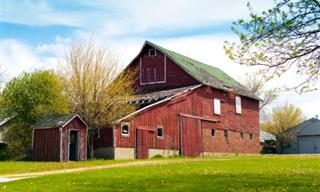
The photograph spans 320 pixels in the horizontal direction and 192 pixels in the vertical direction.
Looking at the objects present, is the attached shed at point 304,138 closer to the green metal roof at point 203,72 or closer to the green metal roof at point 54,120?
the green metal roof at point 203,72

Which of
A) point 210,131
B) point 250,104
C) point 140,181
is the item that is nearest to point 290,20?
point 140,181

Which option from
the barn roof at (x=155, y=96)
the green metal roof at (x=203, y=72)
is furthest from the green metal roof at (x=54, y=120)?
the green metal roof at (x=203, y=72)

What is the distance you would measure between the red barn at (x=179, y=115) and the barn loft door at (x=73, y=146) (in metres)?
2.55

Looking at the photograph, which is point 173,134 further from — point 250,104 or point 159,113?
point 250,104

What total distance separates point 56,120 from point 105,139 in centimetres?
411

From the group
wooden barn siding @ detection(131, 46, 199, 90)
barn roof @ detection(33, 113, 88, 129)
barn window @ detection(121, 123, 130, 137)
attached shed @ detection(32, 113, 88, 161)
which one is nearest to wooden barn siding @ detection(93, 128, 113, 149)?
barn window @ detection(121, 123, 130, 137)

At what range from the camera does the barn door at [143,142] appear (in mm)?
36031

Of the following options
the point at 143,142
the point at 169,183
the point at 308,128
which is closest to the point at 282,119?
the point at 308,128

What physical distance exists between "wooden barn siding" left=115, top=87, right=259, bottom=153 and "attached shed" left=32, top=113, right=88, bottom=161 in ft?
9.93

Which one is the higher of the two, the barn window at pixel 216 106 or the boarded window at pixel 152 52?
the boarded window at pixel 152 52

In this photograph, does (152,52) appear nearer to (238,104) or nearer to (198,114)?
(198,114)

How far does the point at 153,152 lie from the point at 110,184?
2168 centimetres

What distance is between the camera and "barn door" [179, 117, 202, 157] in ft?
134

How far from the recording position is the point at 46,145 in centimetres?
3209
